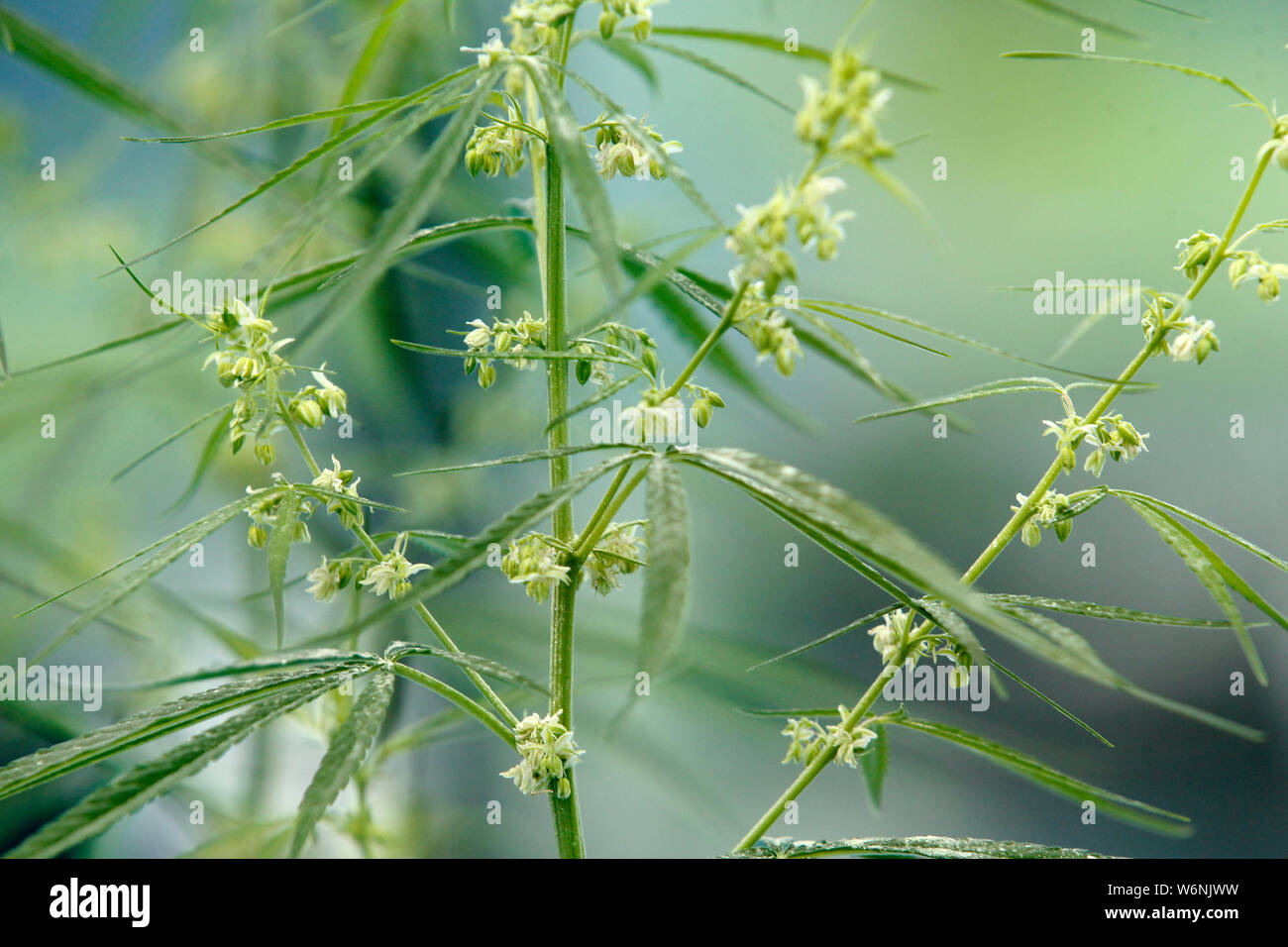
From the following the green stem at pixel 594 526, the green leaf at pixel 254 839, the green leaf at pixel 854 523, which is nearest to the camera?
the green leaf at pixel 854 523

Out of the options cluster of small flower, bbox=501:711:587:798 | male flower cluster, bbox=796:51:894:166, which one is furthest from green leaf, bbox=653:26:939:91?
cluster of small flower, bbox=501:711:587:798

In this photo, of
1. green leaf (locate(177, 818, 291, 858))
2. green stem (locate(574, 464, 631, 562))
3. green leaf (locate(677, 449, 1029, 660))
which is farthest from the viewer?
green leaf (locate(177, 818, 291, 858))

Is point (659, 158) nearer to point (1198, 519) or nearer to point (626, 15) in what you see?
point (626, 15)

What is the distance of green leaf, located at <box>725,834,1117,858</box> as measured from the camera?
329mm

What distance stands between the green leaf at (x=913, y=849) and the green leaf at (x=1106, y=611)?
8cm

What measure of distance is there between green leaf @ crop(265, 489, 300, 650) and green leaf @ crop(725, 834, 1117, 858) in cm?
17

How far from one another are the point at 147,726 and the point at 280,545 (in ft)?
0.21

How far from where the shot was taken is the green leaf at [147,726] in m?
0.27

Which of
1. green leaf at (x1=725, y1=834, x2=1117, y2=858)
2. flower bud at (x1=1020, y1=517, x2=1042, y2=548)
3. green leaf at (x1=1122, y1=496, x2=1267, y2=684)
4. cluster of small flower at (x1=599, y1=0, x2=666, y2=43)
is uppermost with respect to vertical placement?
cluster of small flower at (x1=599, y1=0, x2=666, y2=43)

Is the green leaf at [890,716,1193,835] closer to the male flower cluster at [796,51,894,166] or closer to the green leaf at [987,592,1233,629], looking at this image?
the green leaf at [987,592,1233,629]

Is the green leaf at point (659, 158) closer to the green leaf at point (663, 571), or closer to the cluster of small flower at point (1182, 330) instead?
the green leaf at point (663, 571)

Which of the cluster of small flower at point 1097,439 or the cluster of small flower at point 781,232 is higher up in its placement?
the cluster of small flower at point 781,232

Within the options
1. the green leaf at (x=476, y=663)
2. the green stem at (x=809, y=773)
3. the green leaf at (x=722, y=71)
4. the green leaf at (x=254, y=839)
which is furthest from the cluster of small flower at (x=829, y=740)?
the green leaf at (x=254, y=839)
